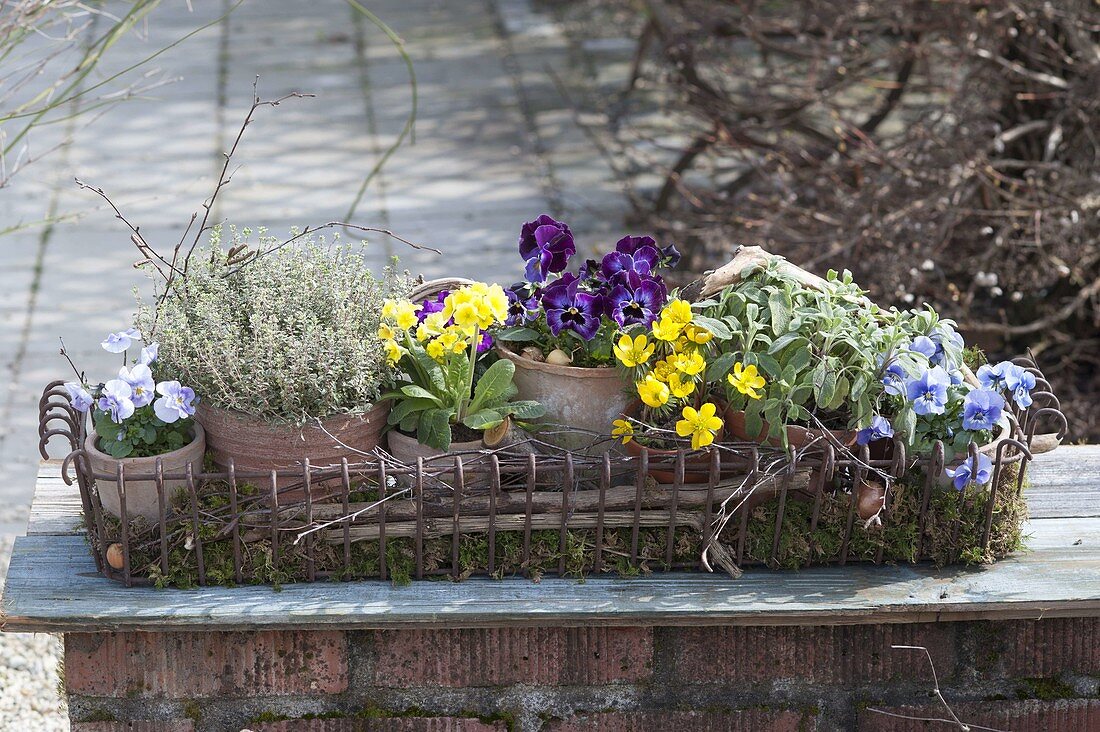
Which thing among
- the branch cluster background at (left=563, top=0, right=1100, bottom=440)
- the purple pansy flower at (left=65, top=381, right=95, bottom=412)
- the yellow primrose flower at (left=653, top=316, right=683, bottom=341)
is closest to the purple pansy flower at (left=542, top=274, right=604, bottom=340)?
the yellow primrose flower at (left=653, top=316, right=683, bottom=341)

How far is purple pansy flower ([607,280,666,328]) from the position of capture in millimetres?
1764

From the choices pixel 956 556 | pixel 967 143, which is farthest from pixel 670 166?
pixel 956 556

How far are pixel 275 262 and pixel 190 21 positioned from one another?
5.31m

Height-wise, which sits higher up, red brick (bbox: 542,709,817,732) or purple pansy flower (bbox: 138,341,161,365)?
purple pansy flower (bbox: 138,341,161,365)

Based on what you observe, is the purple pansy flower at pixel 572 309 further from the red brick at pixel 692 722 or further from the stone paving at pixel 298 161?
the stone paving at pixel 298 161

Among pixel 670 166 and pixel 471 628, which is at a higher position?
pixel 670 166

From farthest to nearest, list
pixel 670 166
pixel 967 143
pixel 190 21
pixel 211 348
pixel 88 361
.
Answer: pixel 190 21 → pixel 670 166 → pixel 88 361 → pixel 967 143 → pixel 211 348

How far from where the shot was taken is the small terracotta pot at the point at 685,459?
1.74m

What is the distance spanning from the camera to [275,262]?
6.23ft

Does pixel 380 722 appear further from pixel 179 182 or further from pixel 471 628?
pixel 179 182

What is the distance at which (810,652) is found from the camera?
178 centimetres

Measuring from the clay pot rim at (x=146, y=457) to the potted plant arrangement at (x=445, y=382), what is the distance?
0.93 ft

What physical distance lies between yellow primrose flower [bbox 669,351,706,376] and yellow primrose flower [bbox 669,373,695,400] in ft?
0.04

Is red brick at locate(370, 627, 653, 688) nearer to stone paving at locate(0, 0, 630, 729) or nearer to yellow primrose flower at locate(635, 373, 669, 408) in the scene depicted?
yellow primrose flower at locate(635, 373, 669, 408)
